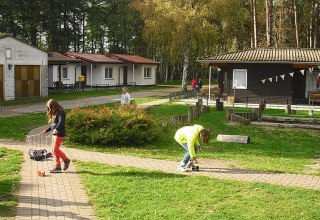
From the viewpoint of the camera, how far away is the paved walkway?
814 centimetres

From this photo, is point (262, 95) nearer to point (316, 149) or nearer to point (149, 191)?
point (316, 149)

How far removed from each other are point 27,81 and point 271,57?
1736 cm

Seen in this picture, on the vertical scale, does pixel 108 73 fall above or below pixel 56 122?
above

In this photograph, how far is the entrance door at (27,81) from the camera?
32500mm

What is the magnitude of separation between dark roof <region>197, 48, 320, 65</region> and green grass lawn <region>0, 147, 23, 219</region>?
20365mm

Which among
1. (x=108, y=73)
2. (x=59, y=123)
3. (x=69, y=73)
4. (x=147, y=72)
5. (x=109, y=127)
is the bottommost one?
(x=109, y=127)

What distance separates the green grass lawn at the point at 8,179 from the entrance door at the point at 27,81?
63.4 feet

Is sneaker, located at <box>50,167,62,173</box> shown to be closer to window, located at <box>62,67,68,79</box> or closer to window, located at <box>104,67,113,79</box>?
window, located at <box>62,67,68,79</box>

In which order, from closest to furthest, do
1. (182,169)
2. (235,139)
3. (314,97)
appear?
1. (182,169)
2. (235,139)
3. (314,97)

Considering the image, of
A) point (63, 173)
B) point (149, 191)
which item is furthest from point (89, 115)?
point (149, 191)

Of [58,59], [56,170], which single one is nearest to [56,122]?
[56,170]

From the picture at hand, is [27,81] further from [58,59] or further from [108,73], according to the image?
[108,73]

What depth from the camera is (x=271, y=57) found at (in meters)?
31.3

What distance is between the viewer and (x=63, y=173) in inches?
434
